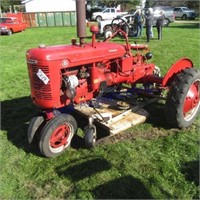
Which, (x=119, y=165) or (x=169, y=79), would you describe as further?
(x=169, y=79)

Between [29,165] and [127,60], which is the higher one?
[127,60]

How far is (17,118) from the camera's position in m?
5.50

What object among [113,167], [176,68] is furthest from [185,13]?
[113,167]

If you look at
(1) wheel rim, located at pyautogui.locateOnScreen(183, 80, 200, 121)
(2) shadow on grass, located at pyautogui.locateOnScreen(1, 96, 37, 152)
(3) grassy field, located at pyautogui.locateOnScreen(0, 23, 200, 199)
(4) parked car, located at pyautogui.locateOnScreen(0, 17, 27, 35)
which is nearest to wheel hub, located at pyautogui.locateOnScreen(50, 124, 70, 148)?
(3) grassy field, located at pyautogui.locateOnScreen(0, 23, 200, 199)

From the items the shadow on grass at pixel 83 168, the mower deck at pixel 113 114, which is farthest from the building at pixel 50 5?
the shadow on grass at pixel 83 168

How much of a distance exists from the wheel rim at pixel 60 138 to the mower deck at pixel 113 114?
469 millimetres

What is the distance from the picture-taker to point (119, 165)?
152 inches

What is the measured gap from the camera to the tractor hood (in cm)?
385

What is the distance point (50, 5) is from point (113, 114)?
36.2 metres

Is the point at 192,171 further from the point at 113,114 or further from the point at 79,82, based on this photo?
the point at 79,82

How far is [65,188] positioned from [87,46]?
6.60 ft

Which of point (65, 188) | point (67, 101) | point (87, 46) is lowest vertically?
point (65, 188)

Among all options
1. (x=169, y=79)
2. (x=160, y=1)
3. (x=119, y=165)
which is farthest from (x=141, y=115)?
(x=160, y=1)

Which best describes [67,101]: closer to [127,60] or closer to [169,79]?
[127,60]
